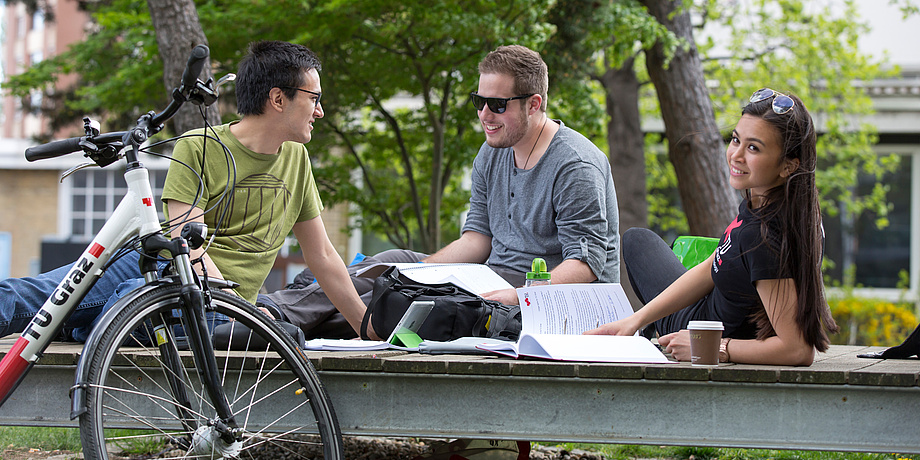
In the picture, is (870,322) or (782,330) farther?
(870,322)

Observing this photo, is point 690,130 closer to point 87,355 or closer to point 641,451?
point 641,451

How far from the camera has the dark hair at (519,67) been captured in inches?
148

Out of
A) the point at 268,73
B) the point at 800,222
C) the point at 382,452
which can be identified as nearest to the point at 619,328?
the point at 800,222

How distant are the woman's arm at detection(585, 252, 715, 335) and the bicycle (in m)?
1.08

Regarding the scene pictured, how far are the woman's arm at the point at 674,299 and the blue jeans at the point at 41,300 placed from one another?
1727mm

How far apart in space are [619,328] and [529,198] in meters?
1.29

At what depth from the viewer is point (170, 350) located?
2211 millimetres

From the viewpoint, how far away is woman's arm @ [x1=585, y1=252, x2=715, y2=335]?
271 centimetres

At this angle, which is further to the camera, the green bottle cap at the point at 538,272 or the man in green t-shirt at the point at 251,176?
the green bottle cap at the point at 538,272

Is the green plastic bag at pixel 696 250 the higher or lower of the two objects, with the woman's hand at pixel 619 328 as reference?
higher

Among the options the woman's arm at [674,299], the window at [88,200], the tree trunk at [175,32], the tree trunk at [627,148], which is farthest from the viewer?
the window at [88,200]

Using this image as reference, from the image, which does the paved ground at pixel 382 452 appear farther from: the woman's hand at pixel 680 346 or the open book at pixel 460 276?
the woman's hand at pixel 680 346

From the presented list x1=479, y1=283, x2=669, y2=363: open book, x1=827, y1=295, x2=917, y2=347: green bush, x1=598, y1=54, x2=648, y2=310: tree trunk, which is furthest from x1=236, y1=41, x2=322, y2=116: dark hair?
x1=827, y1=295, x2=917, y2=347: green bush

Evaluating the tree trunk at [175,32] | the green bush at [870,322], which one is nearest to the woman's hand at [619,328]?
the tree trunk at [175,32]
